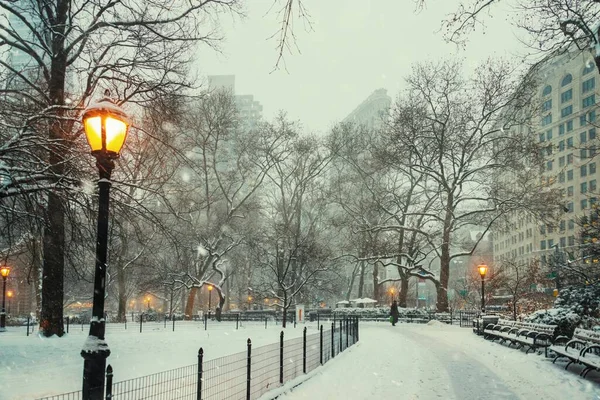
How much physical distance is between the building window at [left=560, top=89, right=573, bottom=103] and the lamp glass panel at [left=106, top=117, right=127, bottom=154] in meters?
98.3

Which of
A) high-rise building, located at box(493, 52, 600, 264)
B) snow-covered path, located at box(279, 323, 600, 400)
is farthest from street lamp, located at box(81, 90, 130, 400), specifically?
high-rise building, located at box(493, 52, 600, 264)

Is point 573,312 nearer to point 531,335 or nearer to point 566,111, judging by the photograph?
point 531,335

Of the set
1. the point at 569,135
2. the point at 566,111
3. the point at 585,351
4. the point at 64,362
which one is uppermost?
the point at 566,111

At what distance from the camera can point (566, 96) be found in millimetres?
91562

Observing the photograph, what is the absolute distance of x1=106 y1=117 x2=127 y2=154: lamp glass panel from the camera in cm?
635

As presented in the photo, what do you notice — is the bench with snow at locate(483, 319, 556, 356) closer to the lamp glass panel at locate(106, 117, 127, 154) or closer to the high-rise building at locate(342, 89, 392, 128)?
the lamp glass panel at locate(106, 117, 127, 154)

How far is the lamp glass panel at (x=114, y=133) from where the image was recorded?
6.35 m

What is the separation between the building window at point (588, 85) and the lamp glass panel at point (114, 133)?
9193cm

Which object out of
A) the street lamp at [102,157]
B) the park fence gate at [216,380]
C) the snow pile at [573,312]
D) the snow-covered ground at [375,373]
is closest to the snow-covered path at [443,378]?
the snow-covered ground at [375,373]

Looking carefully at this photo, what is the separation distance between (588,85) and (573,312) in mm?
79585

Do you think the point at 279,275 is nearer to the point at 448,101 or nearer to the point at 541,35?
the point at 448,101

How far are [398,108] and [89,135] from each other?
34.8 m

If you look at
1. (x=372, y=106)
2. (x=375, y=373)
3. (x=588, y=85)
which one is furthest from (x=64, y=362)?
(x=372, y=106)

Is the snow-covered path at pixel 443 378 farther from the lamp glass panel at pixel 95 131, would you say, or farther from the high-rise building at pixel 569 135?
the high-rise building at pixel 569 135
